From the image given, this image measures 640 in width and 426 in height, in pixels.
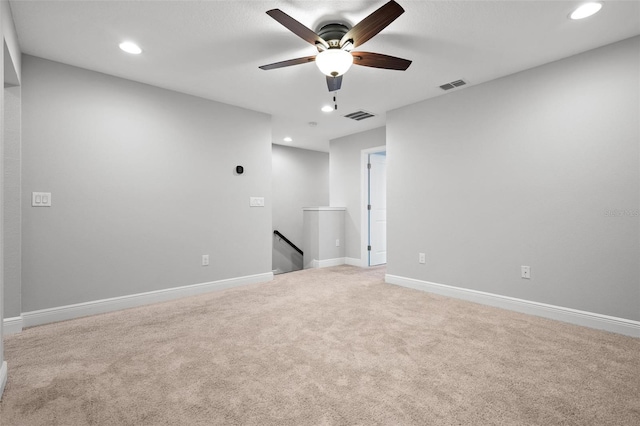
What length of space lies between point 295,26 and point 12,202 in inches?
110

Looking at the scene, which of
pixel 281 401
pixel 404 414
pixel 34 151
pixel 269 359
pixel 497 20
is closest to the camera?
pixel 404 414

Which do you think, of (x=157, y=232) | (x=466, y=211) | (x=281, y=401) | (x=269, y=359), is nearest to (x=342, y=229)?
(x=466, y=211)

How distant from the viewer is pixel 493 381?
1.78 metres

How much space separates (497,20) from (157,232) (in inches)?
151

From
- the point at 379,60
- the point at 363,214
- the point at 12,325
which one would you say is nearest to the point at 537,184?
the point at 379,60

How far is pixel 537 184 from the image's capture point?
2.95 m

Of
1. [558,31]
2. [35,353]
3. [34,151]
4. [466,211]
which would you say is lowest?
[35,353]

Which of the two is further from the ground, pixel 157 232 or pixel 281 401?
pixel 157 232

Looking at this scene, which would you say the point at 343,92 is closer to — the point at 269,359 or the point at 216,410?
the point at 269,359

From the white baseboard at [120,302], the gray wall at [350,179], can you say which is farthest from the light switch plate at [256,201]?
the gray wall at [350,179]

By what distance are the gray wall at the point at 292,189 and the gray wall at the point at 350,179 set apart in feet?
3.95

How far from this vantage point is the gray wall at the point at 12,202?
2502mm

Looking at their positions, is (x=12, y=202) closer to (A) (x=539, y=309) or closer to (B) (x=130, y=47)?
(B) (x=130, y=47)

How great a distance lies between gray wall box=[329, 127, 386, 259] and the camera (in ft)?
18.0
